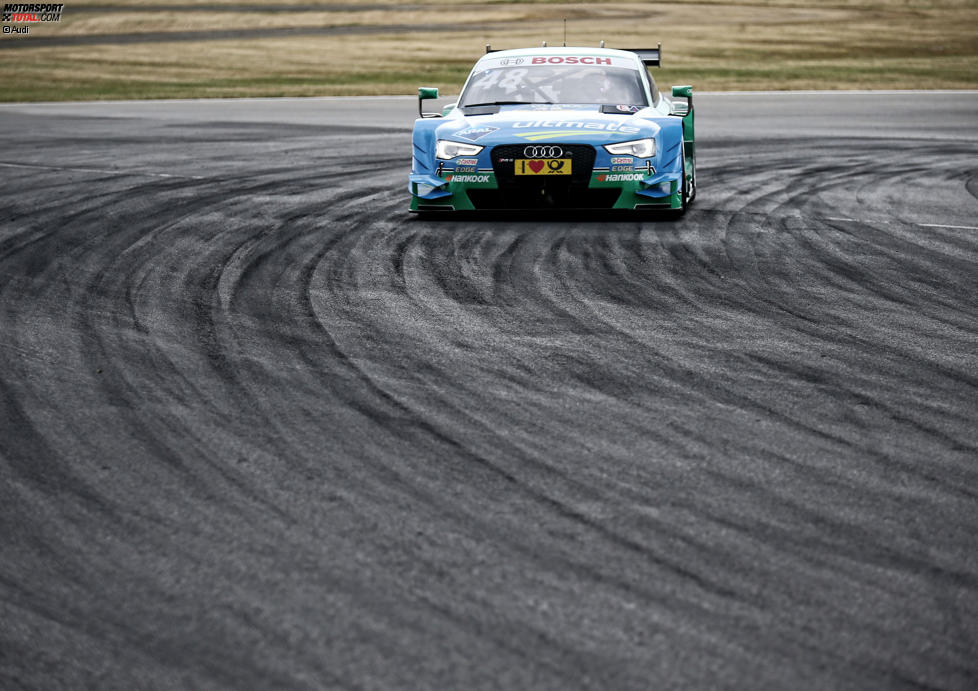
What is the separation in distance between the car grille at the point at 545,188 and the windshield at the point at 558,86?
1.31 metres

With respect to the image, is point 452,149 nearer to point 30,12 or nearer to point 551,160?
point 551,160

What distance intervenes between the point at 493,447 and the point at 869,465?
136cm

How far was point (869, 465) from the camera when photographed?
→ 4.59 metres

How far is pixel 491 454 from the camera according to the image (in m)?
4.69

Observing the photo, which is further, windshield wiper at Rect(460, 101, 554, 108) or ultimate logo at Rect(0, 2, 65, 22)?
ultimate logo at Rect(0, 2, 65, 22)

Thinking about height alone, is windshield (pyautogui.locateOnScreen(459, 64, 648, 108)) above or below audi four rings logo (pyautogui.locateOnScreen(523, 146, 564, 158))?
above

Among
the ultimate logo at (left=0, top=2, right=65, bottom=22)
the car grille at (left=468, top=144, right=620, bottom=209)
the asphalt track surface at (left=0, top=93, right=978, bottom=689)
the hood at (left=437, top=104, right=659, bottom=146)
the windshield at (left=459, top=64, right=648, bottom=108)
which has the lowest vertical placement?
the asphalt track surface at (left=0, top=93, right=978, bottom=689)

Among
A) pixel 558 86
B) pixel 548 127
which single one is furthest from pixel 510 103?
pixel 548 127

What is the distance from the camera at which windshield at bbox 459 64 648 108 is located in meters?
11.3

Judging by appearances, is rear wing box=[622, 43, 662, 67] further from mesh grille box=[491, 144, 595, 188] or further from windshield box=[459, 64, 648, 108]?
mesh grille box=[491, 144, 595, 188]

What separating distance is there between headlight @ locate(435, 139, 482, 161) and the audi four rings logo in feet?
1.30

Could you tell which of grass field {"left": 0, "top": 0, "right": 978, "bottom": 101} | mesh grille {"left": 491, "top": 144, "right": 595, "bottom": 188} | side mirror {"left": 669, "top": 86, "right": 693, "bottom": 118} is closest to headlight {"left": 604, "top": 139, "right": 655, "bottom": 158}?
mesh grille {"left": 491, "top": 144, "right": 595, "bottom": 188}

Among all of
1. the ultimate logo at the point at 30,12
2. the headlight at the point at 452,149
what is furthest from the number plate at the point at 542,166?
the ultimate logo at the point at 30,12

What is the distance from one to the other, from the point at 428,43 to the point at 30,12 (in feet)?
65.8
